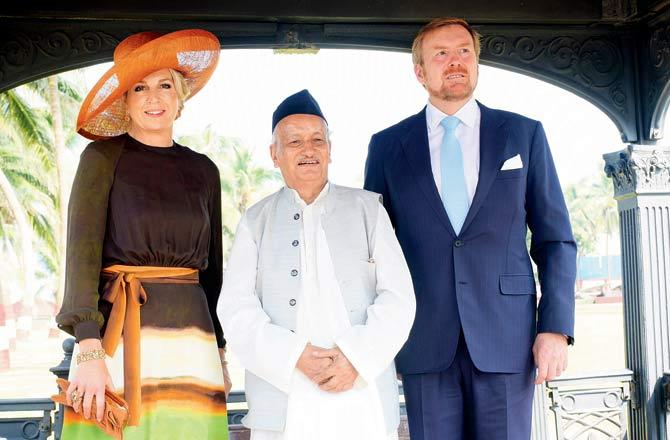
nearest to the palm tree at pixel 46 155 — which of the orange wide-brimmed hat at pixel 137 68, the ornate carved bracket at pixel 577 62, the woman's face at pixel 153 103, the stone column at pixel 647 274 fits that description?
the ornate carved bracket at pixel 577 62

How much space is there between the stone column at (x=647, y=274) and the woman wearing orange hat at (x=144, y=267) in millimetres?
2991

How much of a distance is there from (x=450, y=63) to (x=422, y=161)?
36cm

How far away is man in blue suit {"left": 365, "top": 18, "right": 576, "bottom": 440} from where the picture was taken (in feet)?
8.41

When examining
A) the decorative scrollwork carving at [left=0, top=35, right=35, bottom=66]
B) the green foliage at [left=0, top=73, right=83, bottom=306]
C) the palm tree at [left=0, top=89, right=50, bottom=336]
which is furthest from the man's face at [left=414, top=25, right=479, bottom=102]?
the green foliage at [left=0, top=73, right=83, bottom=306]

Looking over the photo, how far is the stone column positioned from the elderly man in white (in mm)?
2680

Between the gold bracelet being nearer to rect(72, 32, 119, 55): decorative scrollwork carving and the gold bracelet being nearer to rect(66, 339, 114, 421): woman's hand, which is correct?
rect(66, 339, 114, 421): woman's hand

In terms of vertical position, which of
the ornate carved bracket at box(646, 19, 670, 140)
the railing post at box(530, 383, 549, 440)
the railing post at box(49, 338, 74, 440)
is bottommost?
the railing post at box(530, 383, 549, 440)

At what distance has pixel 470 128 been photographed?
9.09 feet

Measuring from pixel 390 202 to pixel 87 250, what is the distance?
1075 millimetres

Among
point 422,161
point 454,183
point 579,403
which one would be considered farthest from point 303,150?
point 579,403

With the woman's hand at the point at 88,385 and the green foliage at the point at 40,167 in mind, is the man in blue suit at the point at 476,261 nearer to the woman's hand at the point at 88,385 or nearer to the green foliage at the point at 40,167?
the woman's hand at the point at 88,385

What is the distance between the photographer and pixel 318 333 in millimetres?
2445

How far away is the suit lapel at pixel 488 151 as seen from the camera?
2.62m

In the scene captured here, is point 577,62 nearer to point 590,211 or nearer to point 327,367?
point 327,367
